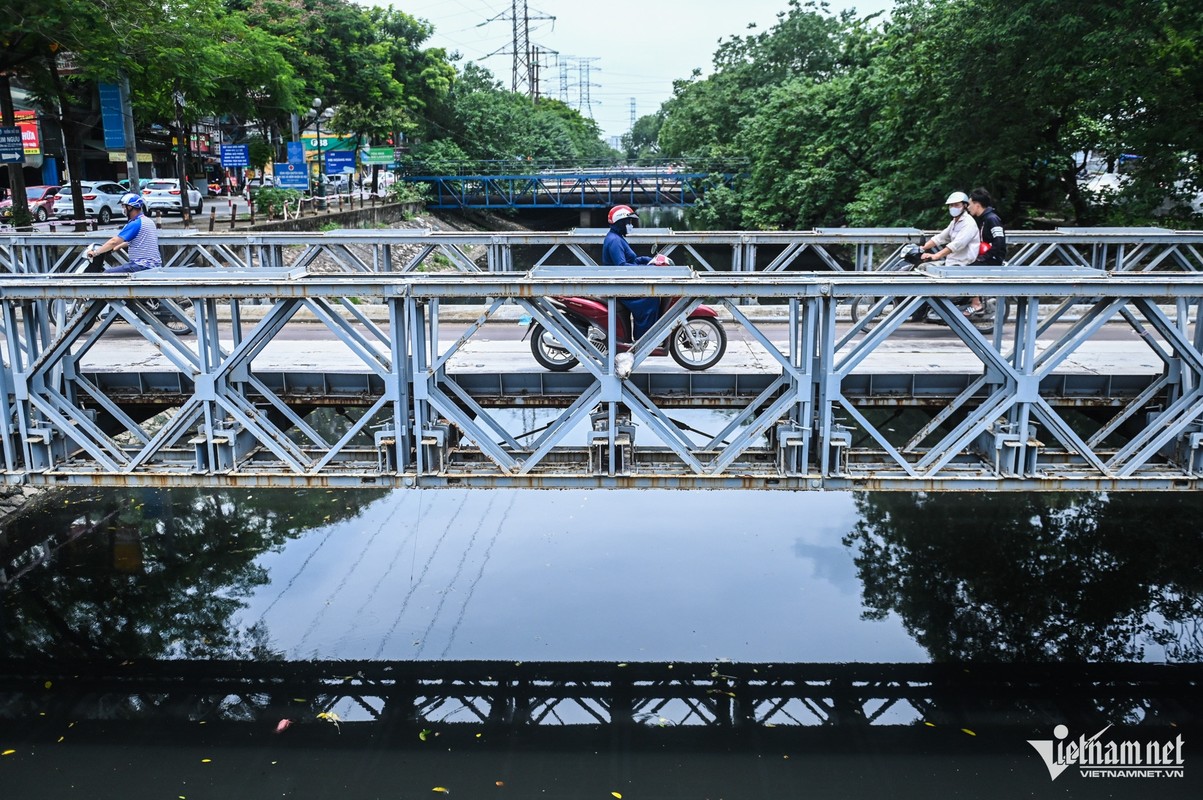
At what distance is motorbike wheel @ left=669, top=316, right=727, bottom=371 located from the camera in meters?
11.2

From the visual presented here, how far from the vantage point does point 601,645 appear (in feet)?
37.5

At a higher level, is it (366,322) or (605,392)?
(366,322)

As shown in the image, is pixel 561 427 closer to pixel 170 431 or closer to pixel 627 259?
pixel 627 259

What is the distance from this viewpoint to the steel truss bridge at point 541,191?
51.6m

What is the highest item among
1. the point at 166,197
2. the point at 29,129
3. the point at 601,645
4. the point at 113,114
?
the point at 29,129

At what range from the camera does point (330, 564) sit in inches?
545

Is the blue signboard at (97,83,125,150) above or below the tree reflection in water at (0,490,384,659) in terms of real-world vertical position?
above

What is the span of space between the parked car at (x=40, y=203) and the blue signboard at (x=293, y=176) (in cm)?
809

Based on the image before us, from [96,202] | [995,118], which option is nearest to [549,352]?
[995,118]

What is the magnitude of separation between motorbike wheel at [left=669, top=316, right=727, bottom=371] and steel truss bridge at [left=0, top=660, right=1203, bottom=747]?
3.26 meters

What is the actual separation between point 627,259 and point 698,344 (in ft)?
4.99

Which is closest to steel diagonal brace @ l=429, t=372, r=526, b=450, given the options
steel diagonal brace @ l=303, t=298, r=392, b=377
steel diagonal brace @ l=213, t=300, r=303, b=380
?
steel diagonal brace @ l=303, t=298, r=392, b=377

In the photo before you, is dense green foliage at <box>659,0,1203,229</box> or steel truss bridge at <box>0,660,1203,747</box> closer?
steel truss bridge at <box>0,660,1203,747</box>

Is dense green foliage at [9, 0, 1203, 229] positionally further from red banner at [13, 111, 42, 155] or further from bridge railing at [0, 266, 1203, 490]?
bridge railing at [0, 266, 1203, 490]
